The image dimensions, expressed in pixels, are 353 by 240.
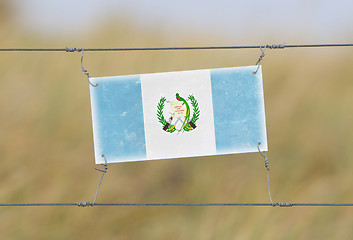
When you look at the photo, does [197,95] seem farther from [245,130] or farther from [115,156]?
[115,156]

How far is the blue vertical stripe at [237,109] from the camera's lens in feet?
5.03

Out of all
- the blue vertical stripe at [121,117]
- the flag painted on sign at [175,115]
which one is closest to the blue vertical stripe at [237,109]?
the flag painted on sign at [175,115]

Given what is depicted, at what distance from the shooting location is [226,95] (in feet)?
5.08

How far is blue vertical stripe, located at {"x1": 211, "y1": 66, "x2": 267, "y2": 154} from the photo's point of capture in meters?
1.53

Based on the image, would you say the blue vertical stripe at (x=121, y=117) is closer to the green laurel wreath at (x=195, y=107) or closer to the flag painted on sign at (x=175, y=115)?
the flag painted on sign at (x=175, y=115)

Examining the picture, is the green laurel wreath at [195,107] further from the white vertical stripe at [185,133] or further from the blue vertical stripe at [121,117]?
the blue vertical stripe at [121,117]

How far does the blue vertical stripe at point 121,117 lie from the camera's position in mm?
1556

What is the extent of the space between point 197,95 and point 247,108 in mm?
200

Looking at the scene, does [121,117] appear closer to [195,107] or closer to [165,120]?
[165,120]

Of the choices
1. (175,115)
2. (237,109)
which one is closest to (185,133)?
(175,115)

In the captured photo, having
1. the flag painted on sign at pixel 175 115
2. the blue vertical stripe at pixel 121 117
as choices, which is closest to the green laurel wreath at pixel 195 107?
the flag painted on sign at pixel 175 115

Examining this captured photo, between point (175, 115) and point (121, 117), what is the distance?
21 centimetres

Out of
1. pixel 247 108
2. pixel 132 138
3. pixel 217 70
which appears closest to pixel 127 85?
pixel 132 138

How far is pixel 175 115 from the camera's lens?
1.55 metres
